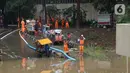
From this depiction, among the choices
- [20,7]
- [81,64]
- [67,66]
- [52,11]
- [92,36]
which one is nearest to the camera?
[67,66]

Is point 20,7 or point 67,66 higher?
point 20,7

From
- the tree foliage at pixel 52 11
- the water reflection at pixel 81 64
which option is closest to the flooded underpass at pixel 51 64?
the water reflection at pixel 81 64

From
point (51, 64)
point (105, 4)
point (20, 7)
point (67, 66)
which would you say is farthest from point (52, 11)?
point (67, 66)

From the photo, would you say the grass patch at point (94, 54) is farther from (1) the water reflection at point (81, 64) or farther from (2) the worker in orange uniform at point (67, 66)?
(2) the worker in orange uniform at point (67, 66)

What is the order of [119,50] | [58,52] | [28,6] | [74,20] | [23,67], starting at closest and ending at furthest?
[119,50]
[23,67]
[58,52]
[74,20]
[28,6]

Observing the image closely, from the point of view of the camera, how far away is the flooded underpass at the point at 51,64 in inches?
608

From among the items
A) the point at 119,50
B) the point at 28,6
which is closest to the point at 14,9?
the point at 28,6

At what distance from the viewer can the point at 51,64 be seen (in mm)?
17547

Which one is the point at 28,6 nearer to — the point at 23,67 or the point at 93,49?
the point at 93,49

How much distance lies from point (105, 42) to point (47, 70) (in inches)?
480

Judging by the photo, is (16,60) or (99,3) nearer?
(16,60)

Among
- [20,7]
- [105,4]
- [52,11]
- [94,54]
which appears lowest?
[94,54]

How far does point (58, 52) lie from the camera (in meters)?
20.9

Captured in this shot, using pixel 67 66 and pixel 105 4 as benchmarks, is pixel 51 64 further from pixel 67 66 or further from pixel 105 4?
pixel 105 4
